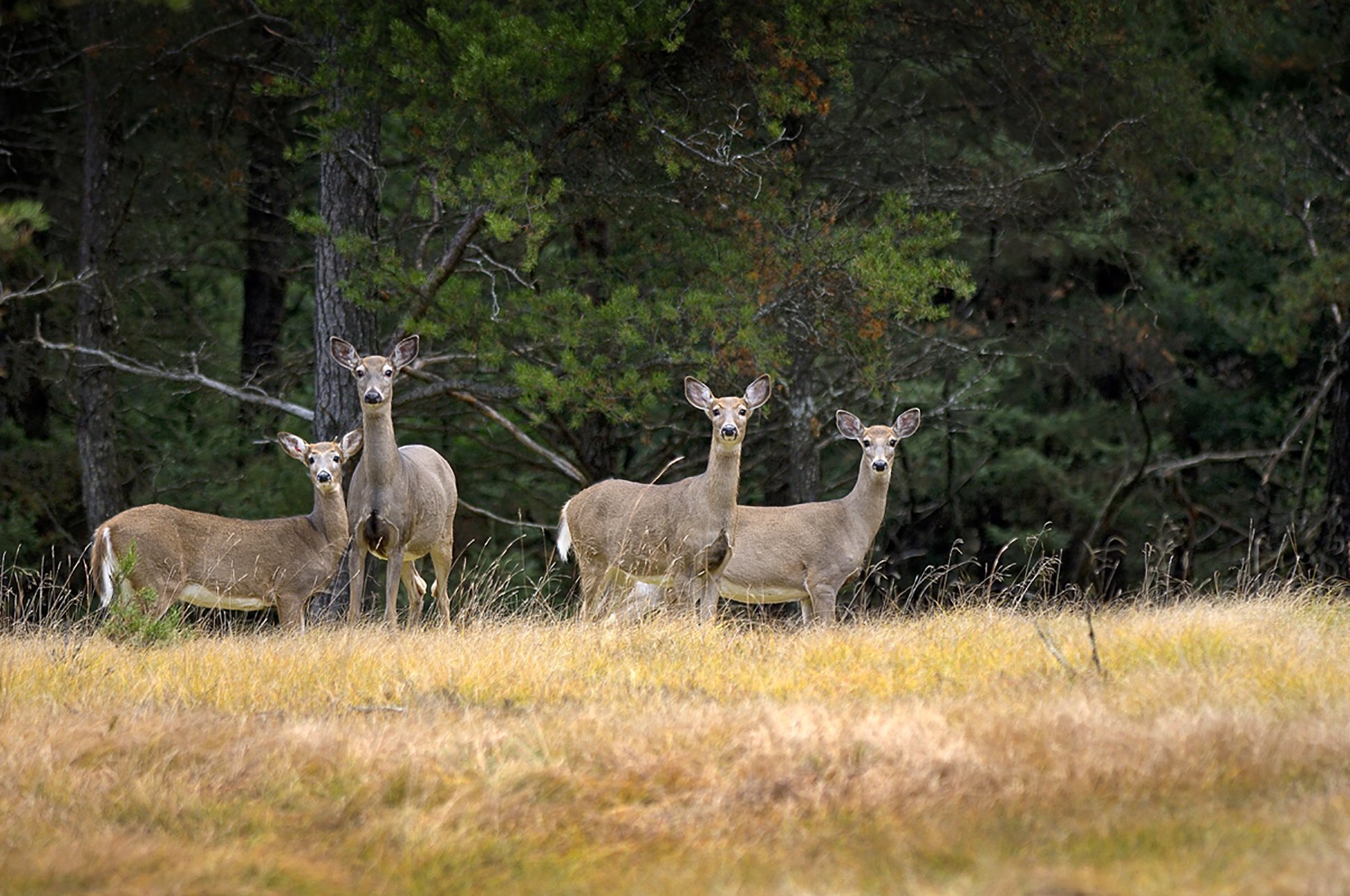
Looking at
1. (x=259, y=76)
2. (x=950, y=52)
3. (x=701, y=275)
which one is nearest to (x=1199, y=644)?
(x=701, y=275)

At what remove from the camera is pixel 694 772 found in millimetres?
5230

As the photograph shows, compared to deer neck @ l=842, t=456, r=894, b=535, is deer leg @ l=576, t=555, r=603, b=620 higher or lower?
lower

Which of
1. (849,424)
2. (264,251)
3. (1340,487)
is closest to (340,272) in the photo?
(849,424)

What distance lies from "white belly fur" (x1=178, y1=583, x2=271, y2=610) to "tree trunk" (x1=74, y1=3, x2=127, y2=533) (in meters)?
4.04

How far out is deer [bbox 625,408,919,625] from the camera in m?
10.8

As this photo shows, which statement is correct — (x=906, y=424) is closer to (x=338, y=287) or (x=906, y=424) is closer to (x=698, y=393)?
(x=698, y=393)

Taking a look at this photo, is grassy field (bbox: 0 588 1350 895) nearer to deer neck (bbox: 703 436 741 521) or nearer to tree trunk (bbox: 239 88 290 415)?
deer neck (bbox: 703 436 741 521)

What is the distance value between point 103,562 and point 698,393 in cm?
382

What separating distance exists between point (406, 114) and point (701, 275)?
2617 millimetres

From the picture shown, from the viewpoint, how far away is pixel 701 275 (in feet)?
→ 41.2

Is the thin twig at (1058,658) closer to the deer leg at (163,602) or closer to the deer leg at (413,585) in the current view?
the deer leg at (413,585)

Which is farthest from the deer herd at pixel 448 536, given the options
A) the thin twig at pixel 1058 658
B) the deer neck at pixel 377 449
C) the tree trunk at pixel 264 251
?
the tree trunk at pixel 264 251

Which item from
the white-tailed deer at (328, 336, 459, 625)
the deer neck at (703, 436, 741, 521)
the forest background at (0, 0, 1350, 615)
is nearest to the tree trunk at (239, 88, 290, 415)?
the forest background at (0, 0, 1350, 615)

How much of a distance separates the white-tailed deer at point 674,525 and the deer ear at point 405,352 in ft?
4.80
